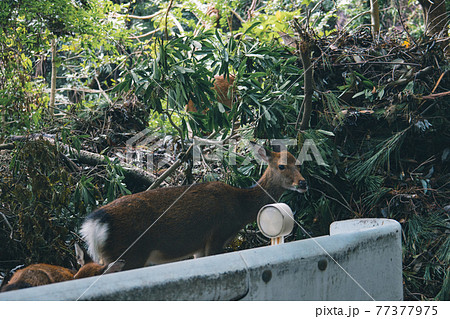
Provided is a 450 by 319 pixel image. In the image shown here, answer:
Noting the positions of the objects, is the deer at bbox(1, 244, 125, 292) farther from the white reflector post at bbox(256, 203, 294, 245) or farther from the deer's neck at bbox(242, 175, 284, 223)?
the deer's neck at bbox(242, 175, 284, 223)

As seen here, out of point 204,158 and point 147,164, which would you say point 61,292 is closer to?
point 204,158

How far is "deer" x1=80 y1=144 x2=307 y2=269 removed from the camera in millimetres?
3387

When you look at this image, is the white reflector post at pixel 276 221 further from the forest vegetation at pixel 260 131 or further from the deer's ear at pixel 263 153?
the deer's ear at pixel 263 153

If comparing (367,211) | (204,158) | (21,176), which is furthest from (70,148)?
(367,211)

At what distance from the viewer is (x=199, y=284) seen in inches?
88.8

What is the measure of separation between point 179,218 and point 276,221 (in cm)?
92

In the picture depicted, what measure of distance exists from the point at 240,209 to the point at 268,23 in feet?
8.35

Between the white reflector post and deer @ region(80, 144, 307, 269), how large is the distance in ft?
2.48

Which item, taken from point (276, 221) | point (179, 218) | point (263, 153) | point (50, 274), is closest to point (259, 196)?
point (263, 153)

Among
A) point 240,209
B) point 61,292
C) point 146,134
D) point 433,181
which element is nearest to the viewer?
point 61,292

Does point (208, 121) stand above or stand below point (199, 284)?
above

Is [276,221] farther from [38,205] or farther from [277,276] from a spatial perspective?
[38,205]

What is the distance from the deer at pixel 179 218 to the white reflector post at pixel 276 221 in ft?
2.48

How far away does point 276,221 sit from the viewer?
10.5 feet
